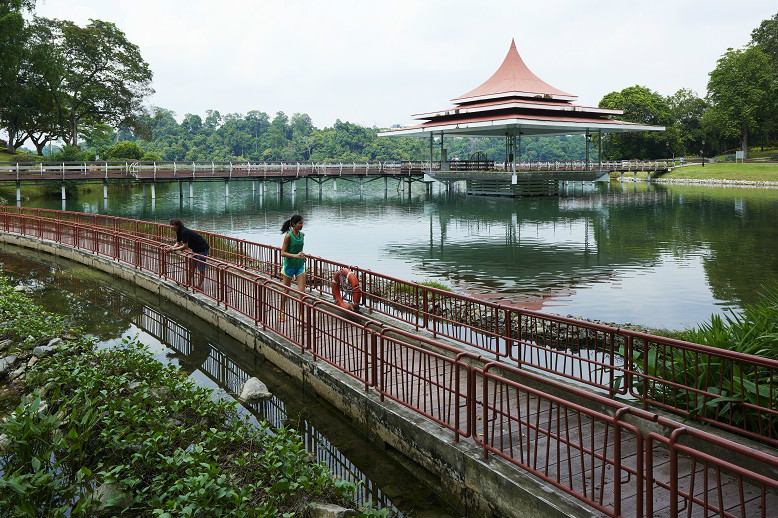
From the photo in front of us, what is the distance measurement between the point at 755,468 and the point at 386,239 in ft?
73.8

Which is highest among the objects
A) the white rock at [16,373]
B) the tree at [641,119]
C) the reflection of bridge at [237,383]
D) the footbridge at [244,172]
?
the tree at [641,119]

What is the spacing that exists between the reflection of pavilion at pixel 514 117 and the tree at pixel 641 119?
25963 millimetres

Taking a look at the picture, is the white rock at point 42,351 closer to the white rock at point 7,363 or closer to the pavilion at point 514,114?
the white rock at point 7,363

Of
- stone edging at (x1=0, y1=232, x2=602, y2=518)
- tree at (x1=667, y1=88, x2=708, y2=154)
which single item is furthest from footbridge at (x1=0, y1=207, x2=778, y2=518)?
tree at (x1=667, y1=88, x2=708, y2=154)

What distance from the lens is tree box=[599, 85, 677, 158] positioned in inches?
3120

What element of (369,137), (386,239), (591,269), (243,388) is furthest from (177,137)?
(243,388)

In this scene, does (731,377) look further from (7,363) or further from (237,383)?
(7,363)

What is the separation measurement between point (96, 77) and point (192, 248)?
203 feet

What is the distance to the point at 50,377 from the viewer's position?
829 centimetres

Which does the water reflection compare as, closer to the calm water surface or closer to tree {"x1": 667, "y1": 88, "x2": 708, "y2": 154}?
the calm water surface

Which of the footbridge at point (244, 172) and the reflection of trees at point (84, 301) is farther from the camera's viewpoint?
the footbridge at point (244, 172)

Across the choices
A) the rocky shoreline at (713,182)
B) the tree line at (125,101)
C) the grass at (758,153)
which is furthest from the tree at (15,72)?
the grass at (758,153)

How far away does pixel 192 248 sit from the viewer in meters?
14.0

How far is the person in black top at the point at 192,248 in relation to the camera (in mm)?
13266
